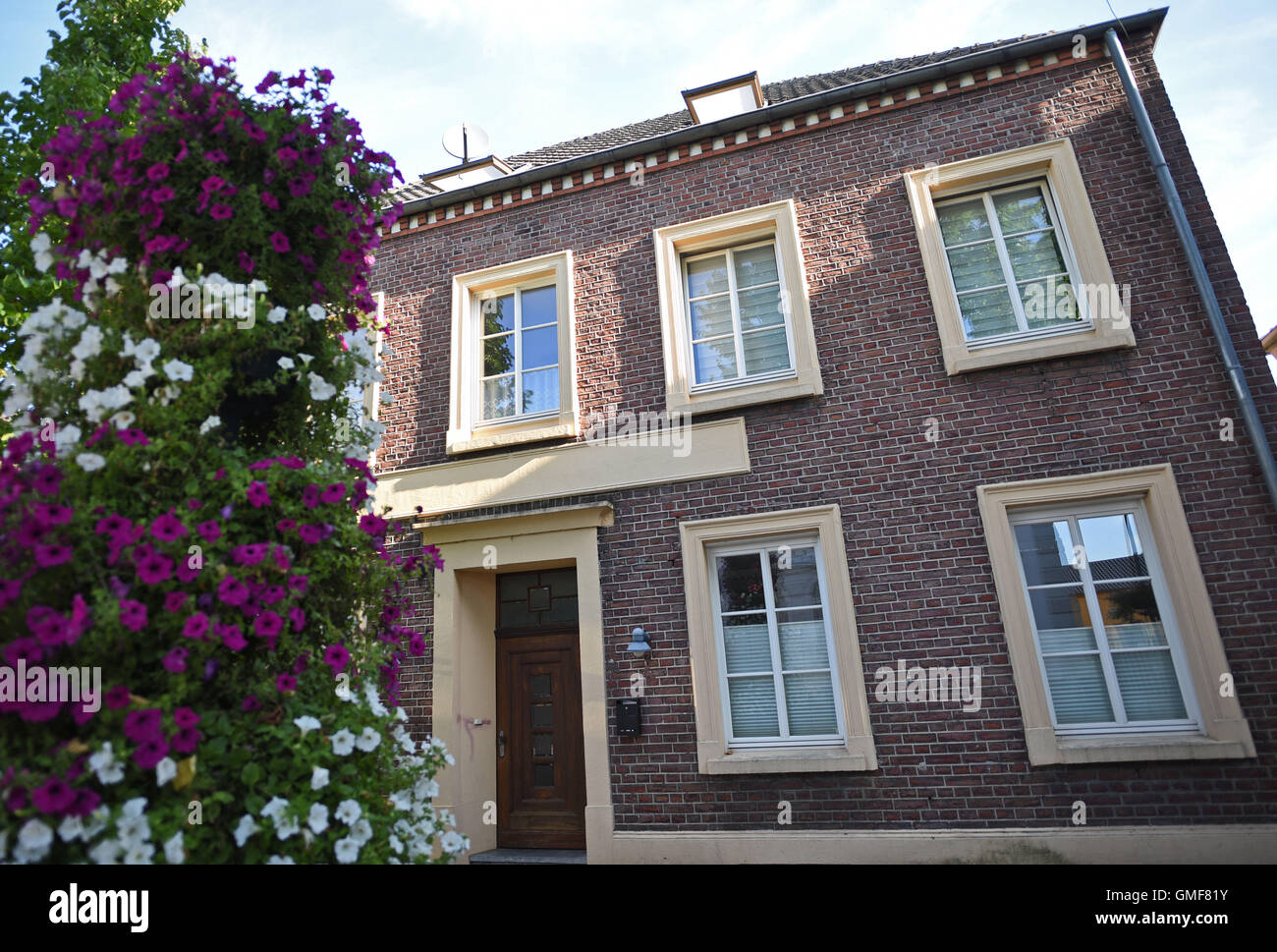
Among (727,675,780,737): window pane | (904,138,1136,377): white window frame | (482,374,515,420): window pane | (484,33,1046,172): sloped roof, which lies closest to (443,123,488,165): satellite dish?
(484,33,1046,172): sloped roof

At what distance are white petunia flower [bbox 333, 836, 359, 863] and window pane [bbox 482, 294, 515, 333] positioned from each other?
673 centimetres

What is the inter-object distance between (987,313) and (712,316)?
8.96ft

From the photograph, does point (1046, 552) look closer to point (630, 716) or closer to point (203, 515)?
point (630, 716)

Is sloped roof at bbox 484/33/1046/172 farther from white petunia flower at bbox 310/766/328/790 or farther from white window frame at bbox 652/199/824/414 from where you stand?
white petunia flower at bbox 310/766/328/790

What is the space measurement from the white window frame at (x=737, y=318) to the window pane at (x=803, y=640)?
235cm

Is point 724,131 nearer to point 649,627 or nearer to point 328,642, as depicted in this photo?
point 649,627

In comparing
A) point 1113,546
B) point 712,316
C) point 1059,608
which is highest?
point 712,316

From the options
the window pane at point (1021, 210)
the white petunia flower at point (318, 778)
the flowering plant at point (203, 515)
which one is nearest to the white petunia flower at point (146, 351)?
the flowering plant at point (203, 515)

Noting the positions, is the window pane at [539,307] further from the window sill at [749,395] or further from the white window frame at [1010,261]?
the white window frame at [1010,261]

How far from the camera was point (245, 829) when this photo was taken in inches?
89.5

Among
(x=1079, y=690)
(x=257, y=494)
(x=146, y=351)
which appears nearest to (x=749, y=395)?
(x=1079, y=690)

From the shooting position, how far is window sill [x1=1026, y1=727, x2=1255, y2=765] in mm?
5195

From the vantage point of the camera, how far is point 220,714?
2.48 m
